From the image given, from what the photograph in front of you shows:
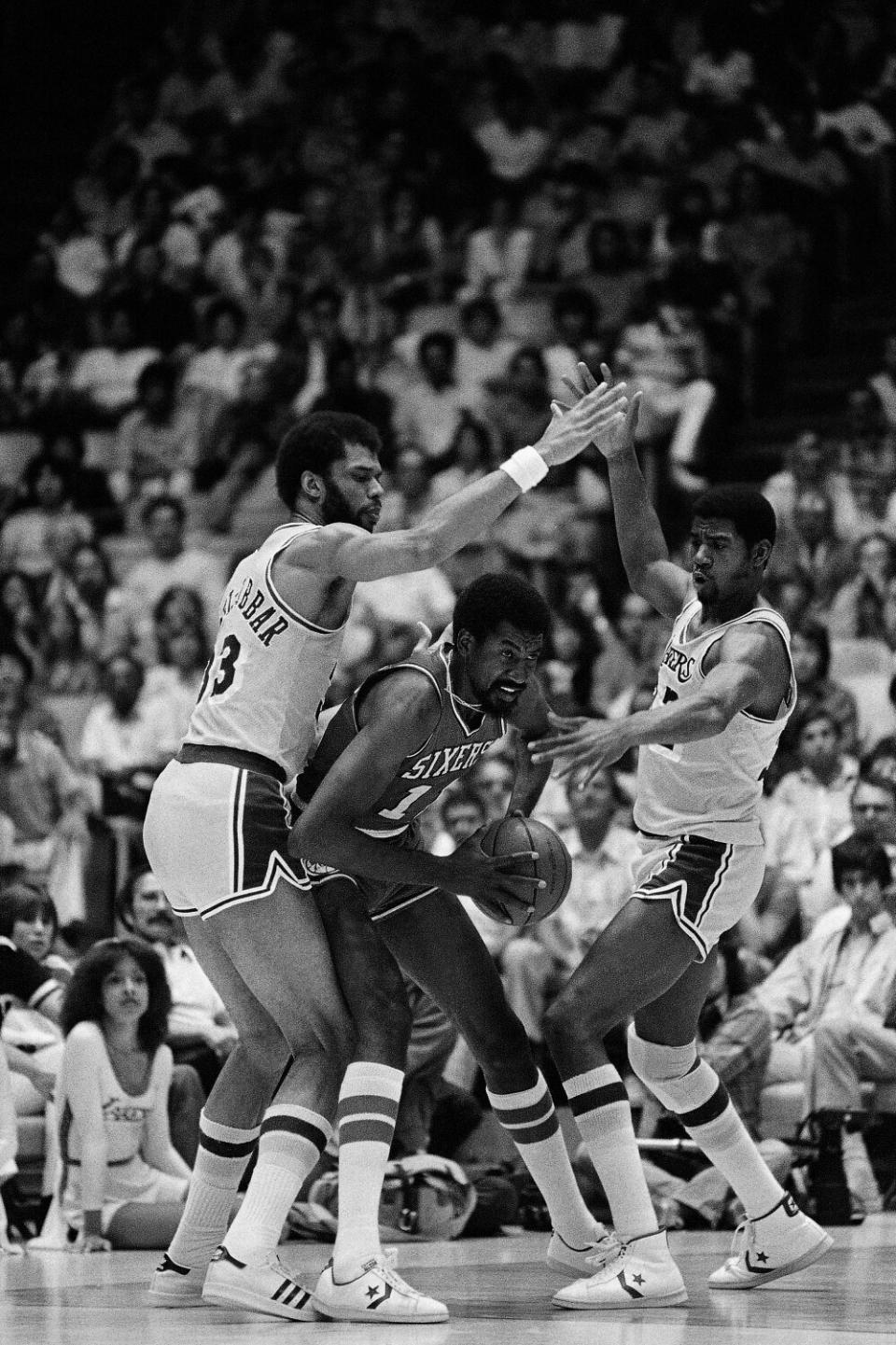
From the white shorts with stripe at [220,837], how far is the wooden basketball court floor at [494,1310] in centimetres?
105

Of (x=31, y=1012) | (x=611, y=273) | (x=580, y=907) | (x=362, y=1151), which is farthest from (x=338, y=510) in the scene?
(x=611, y=273)

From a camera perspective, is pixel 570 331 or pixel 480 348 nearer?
pixel 570 331

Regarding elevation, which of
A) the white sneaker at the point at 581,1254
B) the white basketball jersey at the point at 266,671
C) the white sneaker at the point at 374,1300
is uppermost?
the white basketball jersey at the point at 266,671

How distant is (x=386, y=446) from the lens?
15.4 meters

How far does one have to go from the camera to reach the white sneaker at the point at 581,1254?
611 centimetres

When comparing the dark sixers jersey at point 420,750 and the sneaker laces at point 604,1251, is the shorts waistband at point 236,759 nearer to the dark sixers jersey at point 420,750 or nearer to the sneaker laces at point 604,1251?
the dark sixers jersey at point 420,750

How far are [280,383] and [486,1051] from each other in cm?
1030

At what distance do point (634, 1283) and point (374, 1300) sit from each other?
75cm

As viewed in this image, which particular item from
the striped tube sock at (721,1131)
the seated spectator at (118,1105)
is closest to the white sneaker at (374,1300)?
the striped tube sock at (721,1131)

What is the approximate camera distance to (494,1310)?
228 inches

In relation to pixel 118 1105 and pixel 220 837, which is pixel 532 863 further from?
pixel 118 1105

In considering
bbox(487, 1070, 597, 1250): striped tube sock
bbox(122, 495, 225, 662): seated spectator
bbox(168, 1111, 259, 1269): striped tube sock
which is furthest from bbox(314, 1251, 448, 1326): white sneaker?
bbox(122, 495, 225, 662): seated spectator

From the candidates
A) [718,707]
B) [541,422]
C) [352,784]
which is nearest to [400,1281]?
[352,784]

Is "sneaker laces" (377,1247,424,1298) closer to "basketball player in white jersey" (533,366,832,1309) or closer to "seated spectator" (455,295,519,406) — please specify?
"basketball player in white jersey" (533,366,832,1309)
